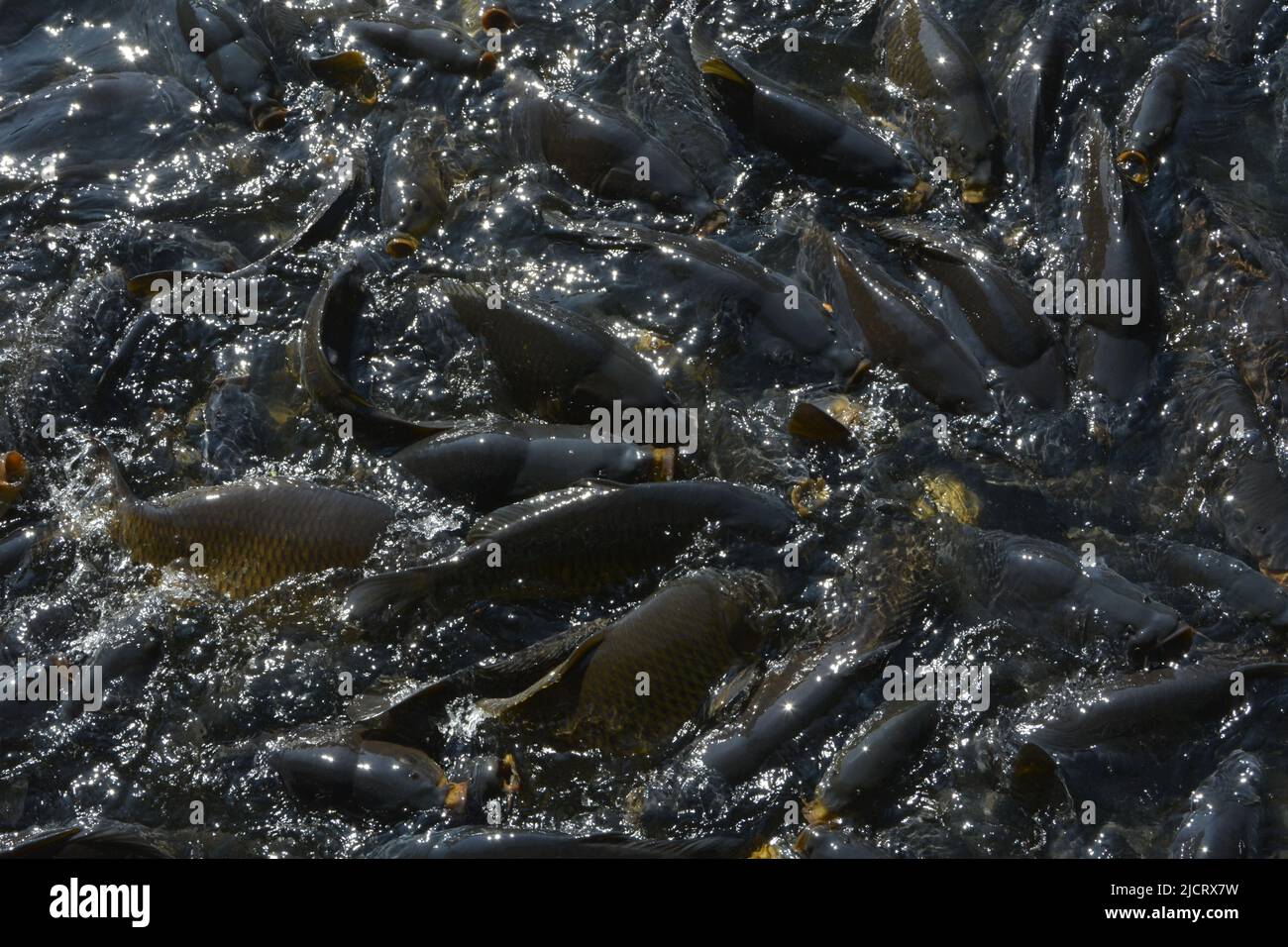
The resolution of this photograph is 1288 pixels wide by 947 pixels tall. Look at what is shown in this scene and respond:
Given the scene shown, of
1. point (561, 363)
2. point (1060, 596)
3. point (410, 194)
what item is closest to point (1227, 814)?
point (1060, 596)

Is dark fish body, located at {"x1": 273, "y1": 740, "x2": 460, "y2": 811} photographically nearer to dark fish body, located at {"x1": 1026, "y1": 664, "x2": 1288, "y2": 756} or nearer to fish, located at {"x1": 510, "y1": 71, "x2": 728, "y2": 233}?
dark fish body, located at {"x1": 1026, "y1": 664, "x2": 1288, "y2": 756}

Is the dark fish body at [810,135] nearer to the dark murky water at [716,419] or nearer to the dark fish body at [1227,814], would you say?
the dark murky water at [716,419]

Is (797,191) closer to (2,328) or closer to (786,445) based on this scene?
(786,445)

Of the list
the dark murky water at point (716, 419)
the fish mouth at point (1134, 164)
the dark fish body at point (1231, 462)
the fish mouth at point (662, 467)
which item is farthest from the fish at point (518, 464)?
the fish mouth at point (1134, 164)

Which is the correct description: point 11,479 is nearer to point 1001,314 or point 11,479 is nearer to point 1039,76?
point 1001,314

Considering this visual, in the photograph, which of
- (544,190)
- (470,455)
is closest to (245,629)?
(470,455)

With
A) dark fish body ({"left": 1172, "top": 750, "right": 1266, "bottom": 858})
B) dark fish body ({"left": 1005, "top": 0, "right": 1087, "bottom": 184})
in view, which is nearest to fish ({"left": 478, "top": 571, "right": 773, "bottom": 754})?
dark fish body ({"left": 1172, "top": 750, "right": 1266, "bottom": 858})
